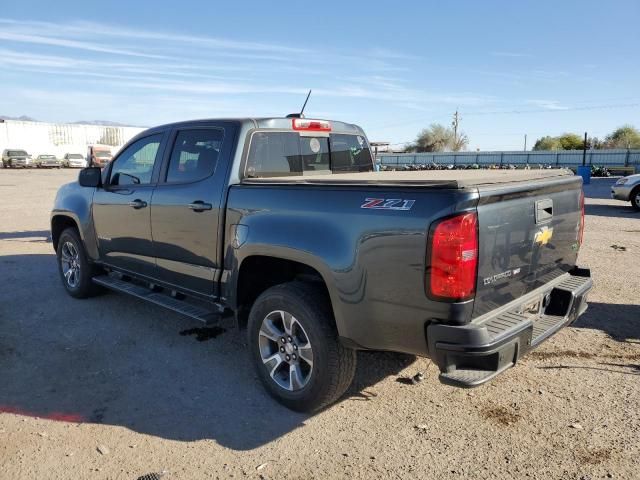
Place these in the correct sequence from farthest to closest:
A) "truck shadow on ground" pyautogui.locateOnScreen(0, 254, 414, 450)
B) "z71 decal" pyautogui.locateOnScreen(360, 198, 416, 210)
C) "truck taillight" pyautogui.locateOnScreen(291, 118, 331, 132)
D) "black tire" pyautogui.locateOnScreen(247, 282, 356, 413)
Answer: "truck taillight" pyautogui.locateOnScreen(291, 118, 331, 132), "truck shadow on ground" pyautogui.locateOnScreen(0, 254, 414, 450), "black tire" pyautogui.locateOnScreen(247, 282, 356, 413), "z71 decal" pyautogui.locateOnScreen(360, 198, 416, 210)

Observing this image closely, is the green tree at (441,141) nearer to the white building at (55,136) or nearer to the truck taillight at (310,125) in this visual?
the white building at (55,136)

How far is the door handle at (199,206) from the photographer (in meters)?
3.93

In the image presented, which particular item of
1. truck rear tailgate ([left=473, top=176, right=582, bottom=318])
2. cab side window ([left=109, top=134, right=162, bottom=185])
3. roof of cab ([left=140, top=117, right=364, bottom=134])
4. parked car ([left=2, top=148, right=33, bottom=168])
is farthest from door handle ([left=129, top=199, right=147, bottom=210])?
parked car ([left=2, top=148, right=33, bottom=168])

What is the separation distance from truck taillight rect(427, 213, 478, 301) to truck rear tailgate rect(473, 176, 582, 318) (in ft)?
0.23

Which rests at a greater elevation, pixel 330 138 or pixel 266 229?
pixel 330 138

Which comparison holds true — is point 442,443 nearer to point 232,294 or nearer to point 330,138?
point 232,294

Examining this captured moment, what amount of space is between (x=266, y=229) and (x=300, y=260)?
14.8 inches

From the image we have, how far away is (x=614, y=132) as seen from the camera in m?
84.4

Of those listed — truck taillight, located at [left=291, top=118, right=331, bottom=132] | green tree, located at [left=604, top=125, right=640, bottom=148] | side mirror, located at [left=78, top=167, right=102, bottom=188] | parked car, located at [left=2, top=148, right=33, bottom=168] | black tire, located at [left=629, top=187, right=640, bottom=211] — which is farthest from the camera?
green tree, located at [left=604, top=125, right=640, bottom=148]

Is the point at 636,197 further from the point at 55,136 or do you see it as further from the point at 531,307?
the point at 55,136

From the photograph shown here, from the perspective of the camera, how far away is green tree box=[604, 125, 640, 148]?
77.8m

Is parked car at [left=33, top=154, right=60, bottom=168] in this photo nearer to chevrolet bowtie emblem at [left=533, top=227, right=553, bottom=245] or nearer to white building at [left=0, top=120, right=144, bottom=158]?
white building at [left=0, top=120, right=144, bottom=158]

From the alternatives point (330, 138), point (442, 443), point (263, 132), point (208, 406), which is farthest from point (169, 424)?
point (330, 138)

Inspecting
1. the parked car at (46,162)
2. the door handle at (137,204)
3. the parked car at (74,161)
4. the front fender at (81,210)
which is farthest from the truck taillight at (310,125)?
the parked car at (46,162)
